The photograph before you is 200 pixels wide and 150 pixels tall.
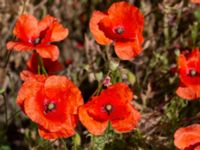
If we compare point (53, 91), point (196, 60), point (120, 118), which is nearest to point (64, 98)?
point (53, 91)

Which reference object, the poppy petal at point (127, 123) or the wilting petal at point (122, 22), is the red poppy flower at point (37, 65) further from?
the poppy petal at point (127, 123)

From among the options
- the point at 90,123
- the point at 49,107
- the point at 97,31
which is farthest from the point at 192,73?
the point at 49,107

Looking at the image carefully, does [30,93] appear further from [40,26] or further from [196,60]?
Answer: [196,60]

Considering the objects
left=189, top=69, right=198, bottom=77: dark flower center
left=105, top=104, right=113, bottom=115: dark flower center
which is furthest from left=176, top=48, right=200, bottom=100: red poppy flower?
left=105, top=104, right=113, bottom=115: dark flower center

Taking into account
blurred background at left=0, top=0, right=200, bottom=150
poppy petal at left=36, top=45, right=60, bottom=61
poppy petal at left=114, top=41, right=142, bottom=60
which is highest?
poppy petal at left=36, top=45, right=60, bottom=61

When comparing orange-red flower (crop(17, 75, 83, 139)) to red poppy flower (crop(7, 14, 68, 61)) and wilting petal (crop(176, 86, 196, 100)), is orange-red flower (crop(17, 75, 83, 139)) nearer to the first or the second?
red poppy flower (crop(7, 14, 68, 61))

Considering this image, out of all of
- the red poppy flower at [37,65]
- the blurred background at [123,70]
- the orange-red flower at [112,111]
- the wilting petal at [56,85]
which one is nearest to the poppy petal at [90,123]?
the orange-red flower at [112,111]

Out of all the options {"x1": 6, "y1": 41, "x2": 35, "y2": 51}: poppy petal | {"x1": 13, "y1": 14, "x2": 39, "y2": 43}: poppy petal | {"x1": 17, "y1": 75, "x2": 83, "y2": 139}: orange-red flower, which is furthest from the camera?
{"x1": 13, "y1": 14, "x2": 39, "y2": 43}: poppy petal
